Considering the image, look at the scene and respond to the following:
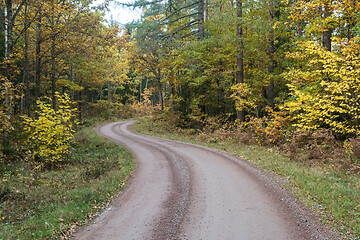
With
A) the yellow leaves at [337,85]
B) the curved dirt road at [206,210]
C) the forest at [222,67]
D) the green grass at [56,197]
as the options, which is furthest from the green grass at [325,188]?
the green grass at [56,197]

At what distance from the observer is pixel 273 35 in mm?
17547

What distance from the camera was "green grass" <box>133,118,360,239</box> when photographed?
18.7 feet

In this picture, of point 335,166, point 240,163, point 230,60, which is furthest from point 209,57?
point 335,166

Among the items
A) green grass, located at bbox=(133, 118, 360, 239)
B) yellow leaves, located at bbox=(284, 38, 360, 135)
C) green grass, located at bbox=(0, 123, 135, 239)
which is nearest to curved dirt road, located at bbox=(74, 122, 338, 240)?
green grass, located at bbox=(133, 118, 360, 239)

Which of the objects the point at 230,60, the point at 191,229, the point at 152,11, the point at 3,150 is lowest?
the point at 191,229

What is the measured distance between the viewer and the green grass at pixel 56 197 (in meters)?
5.87

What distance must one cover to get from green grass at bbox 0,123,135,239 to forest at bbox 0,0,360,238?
1.54ft

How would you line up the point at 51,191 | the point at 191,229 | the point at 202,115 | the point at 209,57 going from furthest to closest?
the point at 202,115 → the point at 209,57 → the point at 51,191 → the point at 191,229

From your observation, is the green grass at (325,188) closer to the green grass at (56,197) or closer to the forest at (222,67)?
the forest at (222,67)

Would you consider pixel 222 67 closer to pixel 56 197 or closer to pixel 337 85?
pixel 337 85

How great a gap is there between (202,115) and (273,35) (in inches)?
406

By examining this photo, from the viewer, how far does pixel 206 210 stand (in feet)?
21.6

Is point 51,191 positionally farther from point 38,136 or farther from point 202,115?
point 202,115

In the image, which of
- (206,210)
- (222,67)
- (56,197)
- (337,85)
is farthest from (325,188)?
(222,67)
